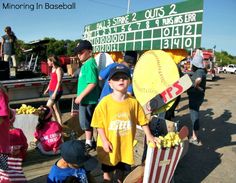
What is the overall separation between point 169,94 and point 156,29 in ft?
9.55

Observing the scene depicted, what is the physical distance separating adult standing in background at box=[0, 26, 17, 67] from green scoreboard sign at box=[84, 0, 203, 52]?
2.74 meters

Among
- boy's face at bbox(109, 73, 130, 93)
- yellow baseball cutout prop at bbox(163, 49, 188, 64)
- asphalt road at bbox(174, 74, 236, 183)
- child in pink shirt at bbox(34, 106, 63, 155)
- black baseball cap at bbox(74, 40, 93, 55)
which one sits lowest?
asphalt road at bbox(174, 74, 236, 183)

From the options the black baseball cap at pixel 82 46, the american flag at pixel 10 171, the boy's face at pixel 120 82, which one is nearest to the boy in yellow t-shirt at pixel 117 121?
the boy's face at pixel 120 82

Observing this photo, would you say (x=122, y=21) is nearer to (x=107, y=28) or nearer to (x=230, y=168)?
(x=107, y=28)

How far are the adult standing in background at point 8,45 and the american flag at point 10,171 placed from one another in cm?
671

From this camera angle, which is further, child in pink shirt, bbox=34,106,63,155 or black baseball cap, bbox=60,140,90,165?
child in pink shirt, bbox=34,106,63,155

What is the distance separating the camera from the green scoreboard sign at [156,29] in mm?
5531

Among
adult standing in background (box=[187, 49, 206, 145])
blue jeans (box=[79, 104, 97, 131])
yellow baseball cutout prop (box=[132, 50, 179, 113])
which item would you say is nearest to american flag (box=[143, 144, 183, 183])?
yellow baseball cutout prop (box=[132, 50, 179, 113])

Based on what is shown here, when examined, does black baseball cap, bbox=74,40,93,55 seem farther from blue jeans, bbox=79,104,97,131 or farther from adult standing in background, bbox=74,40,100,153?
blue jeans, bbox=79,104,97,131

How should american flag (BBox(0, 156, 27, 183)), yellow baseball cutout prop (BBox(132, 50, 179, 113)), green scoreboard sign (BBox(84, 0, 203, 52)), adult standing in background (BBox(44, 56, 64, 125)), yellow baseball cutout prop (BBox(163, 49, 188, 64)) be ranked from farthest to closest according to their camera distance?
1. adult standing in background (BBox(44, 56, 64, 125))
2. yellow baseball cutout prop (BBox(163, 49, 188, 64))
3. green scoreboard sign (BBox(84, 0, 203, 52))
4. yellow baseball cutout prop (BBox(132, 50, 179, 113))
5. american flag (BBox(0, 156, 27, 183))

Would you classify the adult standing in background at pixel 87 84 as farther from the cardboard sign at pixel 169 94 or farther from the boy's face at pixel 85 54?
the cardboard sign at pixel 169 94

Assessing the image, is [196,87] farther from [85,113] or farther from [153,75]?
[85,113]

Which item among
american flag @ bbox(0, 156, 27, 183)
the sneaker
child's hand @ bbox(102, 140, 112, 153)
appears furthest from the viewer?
the sneaker

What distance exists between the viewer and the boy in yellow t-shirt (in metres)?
3.08
